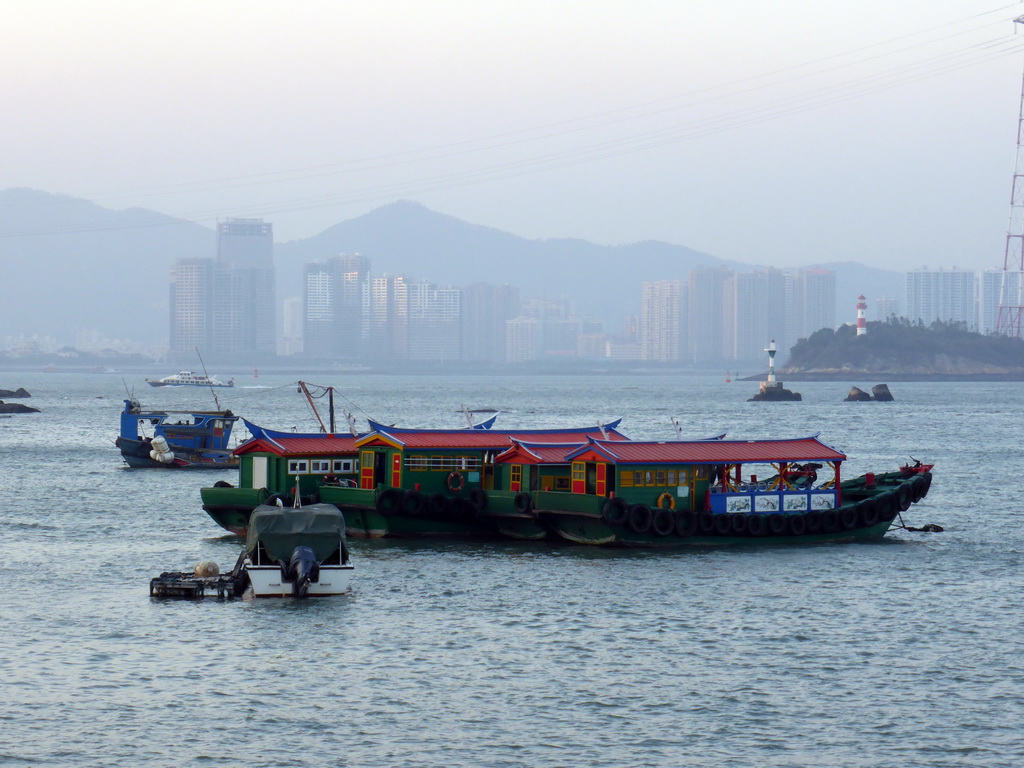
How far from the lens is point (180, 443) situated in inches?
2987

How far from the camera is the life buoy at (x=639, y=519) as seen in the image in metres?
40.3

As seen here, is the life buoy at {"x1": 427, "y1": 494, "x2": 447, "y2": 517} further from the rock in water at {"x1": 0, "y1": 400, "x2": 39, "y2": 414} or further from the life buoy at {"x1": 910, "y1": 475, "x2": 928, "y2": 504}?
the rock in water at {"x1": 0, "y1": 400, "x2": 39, "y2": 414}

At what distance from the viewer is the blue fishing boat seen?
74.6 metres

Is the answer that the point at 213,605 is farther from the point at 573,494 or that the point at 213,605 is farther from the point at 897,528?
the point at 897,528

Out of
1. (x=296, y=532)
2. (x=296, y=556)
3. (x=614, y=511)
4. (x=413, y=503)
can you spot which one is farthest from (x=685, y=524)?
(x=296, y=532)

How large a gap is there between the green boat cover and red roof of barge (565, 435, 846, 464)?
10.1 metres

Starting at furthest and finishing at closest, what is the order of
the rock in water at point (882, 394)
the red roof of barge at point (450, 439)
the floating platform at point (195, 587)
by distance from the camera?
the rock in water at point (882, 394), the red roof of barge at point (450, 439), the floating platform at point (195, 587)

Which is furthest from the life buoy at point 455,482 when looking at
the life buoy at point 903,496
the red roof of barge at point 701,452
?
the life buoy at point 903,496

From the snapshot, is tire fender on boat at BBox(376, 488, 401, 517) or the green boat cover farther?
tire fender on boat at BBox(376, 488, 401, 517)

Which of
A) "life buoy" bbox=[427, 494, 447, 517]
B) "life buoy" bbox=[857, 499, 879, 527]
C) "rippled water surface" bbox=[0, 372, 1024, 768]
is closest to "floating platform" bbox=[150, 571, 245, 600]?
"rippled water surface" bbox=[0, 372, 1024, 768]

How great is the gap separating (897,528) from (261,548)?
24376mm

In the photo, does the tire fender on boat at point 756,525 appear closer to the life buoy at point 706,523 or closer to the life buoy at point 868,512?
the life buoy at point 706,523

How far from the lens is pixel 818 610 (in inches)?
1296

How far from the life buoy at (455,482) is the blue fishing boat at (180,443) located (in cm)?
3239
